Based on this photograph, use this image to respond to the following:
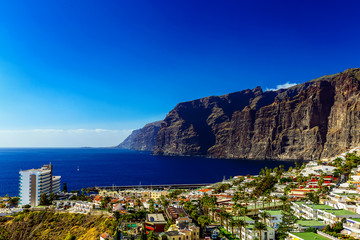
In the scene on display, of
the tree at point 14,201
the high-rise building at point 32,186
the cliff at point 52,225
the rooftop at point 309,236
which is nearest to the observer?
the rooftop at point 309,236

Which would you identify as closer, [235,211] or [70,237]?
[70,237]

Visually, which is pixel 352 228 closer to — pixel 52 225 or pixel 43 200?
pixel 52 225

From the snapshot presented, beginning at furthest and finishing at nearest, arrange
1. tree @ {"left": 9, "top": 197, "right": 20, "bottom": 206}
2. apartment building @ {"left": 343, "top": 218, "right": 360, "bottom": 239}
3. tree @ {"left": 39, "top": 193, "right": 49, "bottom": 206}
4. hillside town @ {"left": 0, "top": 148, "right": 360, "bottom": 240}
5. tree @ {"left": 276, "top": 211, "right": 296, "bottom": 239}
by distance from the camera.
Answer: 1. tree @ {"left": 9, "top": 197, "right": 20, "bottom": 206}
2. tree @ {"left": 39, "top": 193, "right": 49, "bottom": 206}
3. hillside town @ {"left": 0, "top": 148, "right": 360, "bottom": 240}
4. tree @ {"left": 276, "top": 211, "right": 296, "bottom": 239}
5. apartment building @ {"left": 343, "top": 218, "right": 360, "bottom": 239}

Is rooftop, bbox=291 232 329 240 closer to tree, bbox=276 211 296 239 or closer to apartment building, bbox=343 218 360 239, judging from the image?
tree, bbox=276 211 296 239

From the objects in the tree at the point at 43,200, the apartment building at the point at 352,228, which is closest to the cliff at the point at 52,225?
the tree at the point at 43,200

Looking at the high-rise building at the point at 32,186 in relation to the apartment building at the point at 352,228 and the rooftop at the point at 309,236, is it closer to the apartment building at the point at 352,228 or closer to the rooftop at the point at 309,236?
the rooftop at the point at 309,236

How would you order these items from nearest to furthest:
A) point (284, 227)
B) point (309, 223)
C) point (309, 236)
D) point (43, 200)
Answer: point (309, 236) < point (284, 227) < point (309, 223) < point (43, 200)

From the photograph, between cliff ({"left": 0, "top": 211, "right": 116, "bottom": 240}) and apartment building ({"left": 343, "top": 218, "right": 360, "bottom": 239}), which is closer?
apartment building ({"left": 343, "top": 218, "right": 360, "bottom": 239})

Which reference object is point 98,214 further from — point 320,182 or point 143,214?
point 320,182

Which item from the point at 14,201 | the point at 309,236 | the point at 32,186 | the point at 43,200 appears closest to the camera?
the point at 309,236

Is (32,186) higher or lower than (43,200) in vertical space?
higher

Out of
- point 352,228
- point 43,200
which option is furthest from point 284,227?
point 43,200

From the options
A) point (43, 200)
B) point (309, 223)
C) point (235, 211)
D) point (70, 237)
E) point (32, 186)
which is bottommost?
point (70, 237)

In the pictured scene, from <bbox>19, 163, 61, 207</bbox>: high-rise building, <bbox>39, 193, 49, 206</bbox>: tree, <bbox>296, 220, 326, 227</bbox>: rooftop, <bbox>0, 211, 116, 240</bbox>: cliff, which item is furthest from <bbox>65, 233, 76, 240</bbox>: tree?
<bbox>296, 220, 326, 227</bbox>: rooftop
